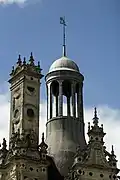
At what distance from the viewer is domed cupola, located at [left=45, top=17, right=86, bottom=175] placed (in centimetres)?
4231

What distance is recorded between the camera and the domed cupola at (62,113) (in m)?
42.3

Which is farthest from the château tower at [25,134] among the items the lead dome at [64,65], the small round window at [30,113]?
the lead dome at [64,65]

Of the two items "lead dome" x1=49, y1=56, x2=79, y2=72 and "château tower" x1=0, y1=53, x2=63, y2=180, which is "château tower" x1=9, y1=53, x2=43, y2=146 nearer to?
"château tower" x1=0, y1=53, x2=63, y2=180

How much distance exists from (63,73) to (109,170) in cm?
756

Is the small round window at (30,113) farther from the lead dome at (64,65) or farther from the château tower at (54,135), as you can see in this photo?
the lead dome at (64,65)

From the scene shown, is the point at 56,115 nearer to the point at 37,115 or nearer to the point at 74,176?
the point at 37,115

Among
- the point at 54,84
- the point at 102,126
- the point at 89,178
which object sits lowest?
the point at 89,178

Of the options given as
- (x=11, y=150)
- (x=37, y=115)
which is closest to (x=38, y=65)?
(x=37, y=115)

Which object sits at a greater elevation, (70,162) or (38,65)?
(38,65)

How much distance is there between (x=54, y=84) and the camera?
45312 mm

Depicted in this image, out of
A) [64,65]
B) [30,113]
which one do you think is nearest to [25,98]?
[30,113]

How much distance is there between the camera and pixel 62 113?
44.0 metres

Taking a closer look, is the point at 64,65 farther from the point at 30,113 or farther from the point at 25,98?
the point at 30,113

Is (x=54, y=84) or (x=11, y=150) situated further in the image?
(x=54, y=84)
